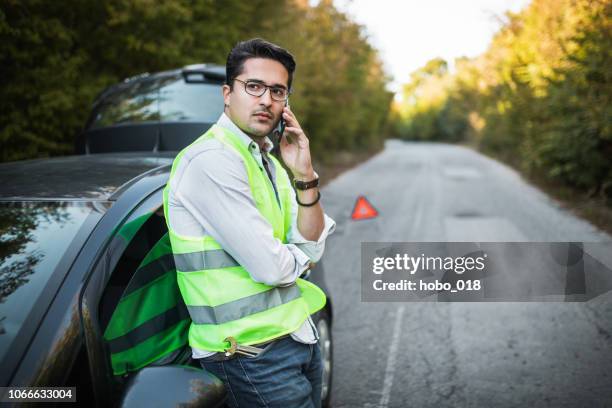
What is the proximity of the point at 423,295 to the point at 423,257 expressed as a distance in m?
1.17

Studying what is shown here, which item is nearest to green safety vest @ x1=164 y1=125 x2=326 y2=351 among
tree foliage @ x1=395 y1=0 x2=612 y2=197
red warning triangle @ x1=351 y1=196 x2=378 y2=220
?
tree foliage @ x1=395 y1=0 x2=612 y2=197

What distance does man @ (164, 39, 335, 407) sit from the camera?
1759 mm

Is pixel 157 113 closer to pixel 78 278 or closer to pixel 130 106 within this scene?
pixel 130 106

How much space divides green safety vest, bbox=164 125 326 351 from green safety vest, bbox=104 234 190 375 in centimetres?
29

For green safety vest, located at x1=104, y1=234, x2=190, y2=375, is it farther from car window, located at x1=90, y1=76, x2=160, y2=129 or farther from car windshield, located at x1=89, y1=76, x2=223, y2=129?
car window, located at x1=90, y1=76, x2=160, y2=129

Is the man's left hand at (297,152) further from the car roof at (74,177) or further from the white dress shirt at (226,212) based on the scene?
the car roof at (74,177)

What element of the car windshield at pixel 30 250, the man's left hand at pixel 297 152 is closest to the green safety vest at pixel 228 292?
the man's left hand at pixel 297 152

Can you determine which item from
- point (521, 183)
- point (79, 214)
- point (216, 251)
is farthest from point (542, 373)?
point (521, 183)

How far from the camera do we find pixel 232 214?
1.73 metres

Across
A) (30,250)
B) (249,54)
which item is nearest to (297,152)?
(249,54)

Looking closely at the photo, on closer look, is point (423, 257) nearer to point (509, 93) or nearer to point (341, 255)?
point (341, 255)

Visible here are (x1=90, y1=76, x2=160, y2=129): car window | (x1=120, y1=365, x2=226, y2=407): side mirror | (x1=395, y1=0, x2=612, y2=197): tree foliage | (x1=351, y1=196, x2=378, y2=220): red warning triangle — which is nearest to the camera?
(x1=120, y1=365, x2=226, y2=407): side mirror

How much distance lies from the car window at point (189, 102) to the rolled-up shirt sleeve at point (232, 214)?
2374 millimetres

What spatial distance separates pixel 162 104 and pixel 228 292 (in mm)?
2887
